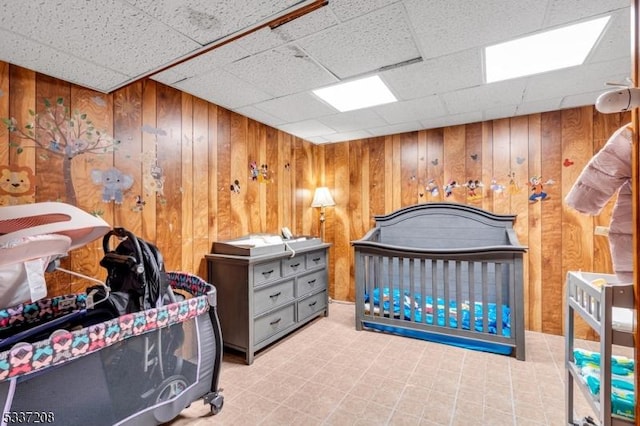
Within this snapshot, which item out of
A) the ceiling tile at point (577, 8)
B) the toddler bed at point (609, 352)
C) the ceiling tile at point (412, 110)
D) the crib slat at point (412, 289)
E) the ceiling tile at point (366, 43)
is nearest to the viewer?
the toddler bed at point (609, 352)

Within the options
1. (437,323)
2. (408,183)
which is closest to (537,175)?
(408,183)

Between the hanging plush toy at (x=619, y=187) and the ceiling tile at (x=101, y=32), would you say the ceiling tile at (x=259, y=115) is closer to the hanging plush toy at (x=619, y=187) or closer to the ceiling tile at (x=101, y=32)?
the ceiling tile at (x=101, y=32)

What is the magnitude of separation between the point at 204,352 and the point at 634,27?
223cm

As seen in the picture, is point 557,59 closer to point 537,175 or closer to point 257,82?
point 537,175

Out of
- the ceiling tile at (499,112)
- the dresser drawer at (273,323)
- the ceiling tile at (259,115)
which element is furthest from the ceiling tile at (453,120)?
the dresser drawer at (273,323)

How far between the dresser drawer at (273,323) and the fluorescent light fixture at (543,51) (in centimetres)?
253

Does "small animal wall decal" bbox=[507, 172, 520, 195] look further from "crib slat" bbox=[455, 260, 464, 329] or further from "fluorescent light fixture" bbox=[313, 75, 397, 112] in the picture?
"fluorescent light fixture" bbox=[313, 75, 397, 112]

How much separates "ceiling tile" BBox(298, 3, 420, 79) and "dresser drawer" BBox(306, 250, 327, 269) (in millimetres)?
1820

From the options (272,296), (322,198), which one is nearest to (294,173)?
(322,198)

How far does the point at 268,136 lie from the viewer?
335cm

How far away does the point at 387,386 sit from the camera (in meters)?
2.01

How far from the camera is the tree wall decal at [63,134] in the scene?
1.68 metres

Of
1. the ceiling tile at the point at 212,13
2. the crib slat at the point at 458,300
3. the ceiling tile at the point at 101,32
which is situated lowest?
the crib slat at the point at 458,300

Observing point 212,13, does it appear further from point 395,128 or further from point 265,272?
point 395,128
